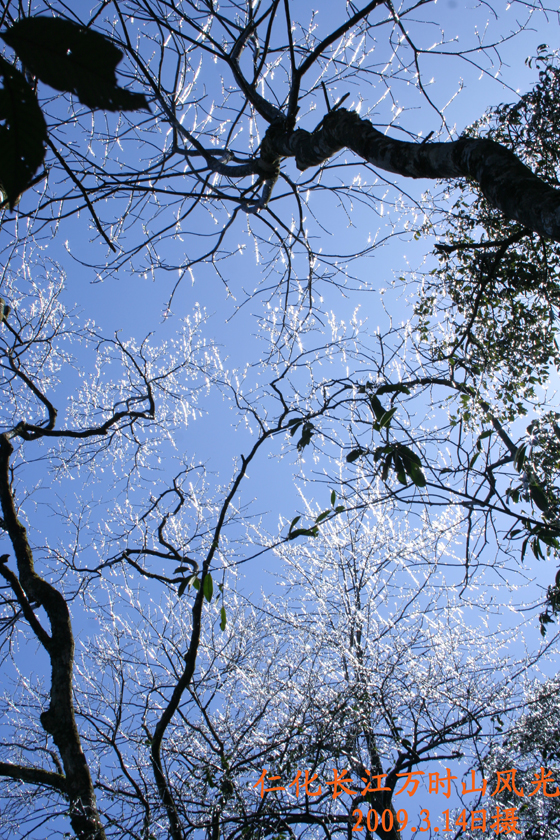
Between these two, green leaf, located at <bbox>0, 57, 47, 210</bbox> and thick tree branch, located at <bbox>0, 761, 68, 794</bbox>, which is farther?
thick tree branch, located at <bbox>0, 761, 68, 794</bbox>

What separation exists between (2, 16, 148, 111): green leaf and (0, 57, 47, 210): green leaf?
0.05ft

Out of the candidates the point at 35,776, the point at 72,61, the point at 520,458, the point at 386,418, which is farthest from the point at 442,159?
the point at 35,776

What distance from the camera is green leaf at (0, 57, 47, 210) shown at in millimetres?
230

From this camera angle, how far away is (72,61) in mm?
240

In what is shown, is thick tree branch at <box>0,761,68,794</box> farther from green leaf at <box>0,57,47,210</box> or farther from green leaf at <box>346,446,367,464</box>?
green leaf at <box>0,57,47,210</box>

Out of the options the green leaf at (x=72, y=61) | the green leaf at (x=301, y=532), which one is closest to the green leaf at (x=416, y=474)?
the green leaf at (x=301, y=532)

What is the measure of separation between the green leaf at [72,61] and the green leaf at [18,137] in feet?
0.05

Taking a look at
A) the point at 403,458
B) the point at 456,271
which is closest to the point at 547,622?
the point at 403,458

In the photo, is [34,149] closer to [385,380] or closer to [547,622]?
[385,380]

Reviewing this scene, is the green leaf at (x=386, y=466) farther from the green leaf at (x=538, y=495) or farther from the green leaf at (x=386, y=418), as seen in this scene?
the green leaf at (x=538, y=495)

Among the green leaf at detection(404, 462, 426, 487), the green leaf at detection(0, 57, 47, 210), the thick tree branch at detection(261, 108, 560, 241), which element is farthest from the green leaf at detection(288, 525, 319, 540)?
the green leaf at detection(0, 57, 47, 210)

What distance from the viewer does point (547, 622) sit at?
314 centimetres

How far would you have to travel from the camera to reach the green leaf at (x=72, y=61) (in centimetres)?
23

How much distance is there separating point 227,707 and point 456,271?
4437mm
